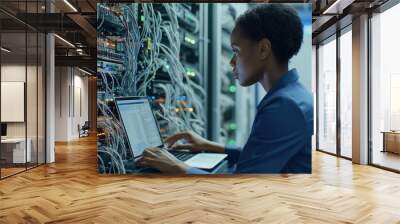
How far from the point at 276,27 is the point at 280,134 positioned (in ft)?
5.66

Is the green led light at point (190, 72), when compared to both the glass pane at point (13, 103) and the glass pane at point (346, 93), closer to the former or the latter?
the glass pane at point (13, 103)

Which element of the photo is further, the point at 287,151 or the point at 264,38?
the point at 287,151

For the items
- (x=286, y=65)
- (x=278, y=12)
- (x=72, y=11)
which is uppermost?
(x=72, y=11)

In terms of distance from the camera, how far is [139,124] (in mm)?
6043

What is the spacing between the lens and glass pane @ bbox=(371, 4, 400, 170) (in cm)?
762

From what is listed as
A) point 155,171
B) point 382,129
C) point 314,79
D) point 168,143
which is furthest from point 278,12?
point 314,79

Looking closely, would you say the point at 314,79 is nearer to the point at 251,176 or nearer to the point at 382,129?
the point at 382,129

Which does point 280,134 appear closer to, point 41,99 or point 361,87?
point 361,87

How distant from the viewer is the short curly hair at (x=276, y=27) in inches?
231

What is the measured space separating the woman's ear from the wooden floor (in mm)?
2045

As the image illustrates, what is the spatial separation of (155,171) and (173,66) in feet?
5.89

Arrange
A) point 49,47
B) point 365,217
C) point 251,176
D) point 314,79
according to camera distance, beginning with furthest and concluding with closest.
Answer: point 314,79, point 49,47, point 251,176, point 365,217

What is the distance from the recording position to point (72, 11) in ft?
26.2

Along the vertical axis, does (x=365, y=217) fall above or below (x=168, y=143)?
below
